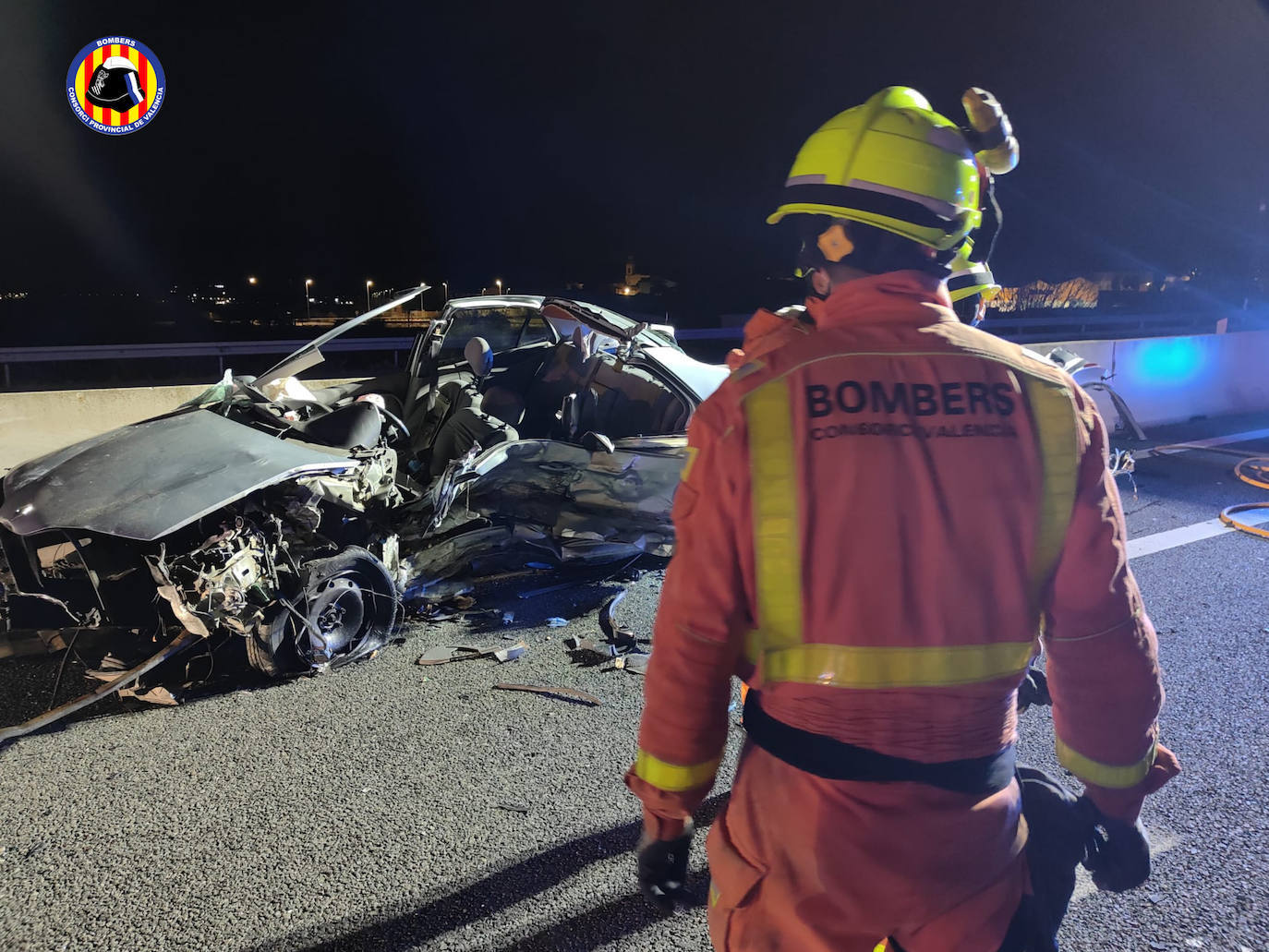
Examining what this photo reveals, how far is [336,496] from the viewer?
3.88m

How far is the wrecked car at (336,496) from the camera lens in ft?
10.8

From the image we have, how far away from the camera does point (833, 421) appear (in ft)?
3.53

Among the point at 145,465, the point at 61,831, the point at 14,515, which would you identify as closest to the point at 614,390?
the point at 145,465

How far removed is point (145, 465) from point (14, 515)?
0.51 m

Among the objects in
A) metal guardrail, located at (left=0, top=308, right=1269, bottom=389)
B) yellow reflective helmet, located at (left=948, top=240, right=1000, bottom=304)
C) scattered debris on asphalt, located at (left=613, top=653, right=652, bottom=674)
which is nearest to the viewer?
yellow reflective helmet, located at (left=948, top=240, right=1000, bottom=304)

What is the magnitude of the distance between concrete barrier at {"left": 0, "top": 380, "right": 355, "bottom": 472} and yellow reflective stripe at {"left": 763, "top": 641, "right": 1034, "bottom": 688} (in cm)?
634

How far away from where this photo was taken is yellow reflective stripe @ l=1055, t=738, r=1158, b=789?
124 cm

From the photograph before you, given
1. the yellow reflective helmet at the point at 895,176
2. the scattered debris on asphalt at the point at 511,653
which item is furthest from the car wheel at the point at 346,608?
the yellow reflective helmet at the point at 895,176

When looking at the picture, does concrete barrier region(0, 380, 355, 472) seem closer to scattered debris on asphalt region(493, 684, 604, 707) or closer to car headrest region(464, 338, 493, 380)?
car headrest region(464, 338, 493, 380)

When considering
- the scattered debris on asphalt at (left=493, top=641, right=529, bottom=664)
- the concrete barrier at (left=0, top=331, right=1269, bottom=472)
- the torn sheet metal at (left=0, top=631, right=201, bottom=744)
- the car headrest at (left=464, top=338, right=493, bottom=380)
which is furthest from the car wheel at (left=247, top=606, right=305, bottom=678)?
the concrete barrier at (left=0, top=331, right=1269, bottom=472)

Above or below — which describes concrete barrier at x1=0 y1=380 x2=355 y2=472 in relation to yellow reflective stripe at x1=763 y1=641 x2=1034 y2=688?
below

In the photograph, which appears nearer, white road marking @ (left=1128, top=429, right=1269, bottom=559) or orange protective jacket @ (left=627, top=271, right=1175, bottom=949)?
orange protective jacket @ (left=627, top=271, right=1175, bottom=949)

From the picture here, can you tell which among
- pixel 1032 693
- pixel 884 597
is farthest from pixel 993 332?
pixel 884 597

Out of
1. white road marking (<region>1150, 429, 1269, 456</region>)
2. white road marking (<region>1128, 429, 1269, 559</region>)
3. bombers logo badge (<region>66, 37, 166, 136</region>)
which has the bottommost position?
white road marking (<region>1150, 429, 1269, 456</region>)
